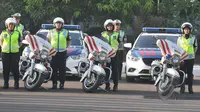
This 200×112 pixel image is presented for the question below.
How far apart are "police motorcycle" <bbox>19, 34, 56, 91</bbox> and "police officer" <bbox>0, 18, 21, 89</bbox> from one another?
1.48 ft

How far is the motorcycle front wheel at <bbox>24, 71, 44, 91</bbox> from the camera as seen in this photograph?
1171cm

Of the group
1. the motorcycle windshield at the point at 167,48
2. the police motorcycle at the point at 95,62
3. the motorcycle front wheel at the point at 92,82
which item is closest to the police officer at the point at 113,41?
the police motorcycle at the point at 95,62

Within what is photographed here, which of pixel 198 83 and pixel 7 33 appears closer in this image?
pixel 7 33

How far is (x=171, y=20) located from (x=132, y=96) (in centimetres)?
1316

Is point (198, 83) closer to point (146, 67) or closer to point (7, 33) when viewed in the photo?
point (146, 67)

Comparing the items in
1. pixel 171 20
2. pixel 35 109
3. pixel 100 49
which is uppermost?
pixel 171 20

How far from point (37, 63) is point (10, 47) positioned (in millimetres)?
826

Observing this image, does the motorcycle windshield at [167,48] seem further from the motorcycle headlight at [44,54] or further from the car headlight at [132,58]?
the car headlight at [132,58]

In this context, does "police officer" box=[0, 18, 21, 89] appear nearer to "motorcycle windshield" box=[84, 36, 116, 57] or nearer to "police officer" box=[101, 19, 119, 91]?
"motorcycle windshield" box=[84, 36, 116, 57]

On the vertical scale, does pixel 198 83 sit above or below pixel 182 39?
below

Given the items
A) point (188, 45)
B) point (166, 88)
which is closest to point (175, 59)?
point (166, 88)

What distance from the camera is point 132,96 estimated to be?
11.5 meters

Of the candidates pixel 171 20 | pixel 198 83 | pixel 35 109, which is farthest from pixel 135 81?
pixel 171 20

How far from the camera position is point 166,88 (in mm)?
11148
